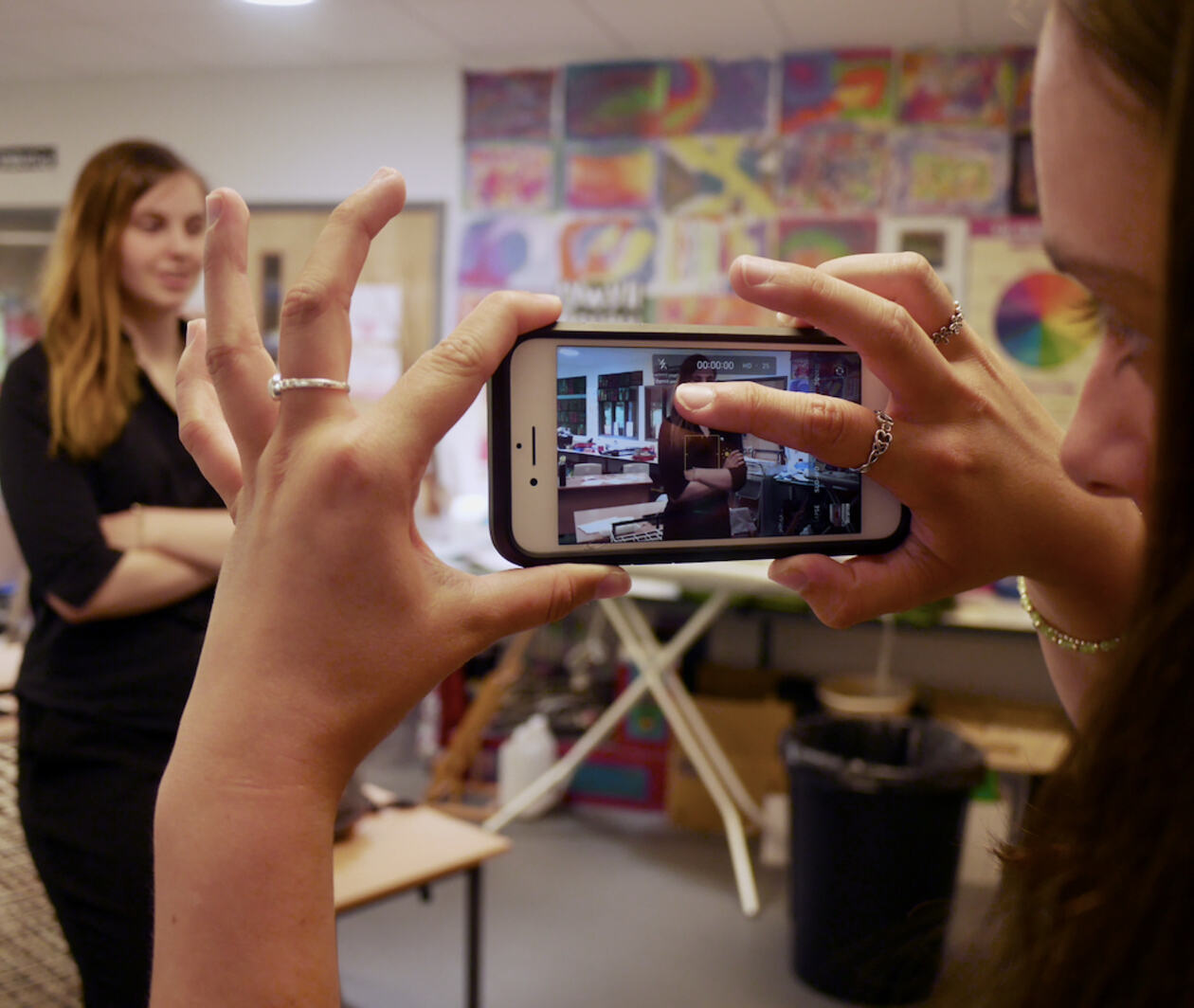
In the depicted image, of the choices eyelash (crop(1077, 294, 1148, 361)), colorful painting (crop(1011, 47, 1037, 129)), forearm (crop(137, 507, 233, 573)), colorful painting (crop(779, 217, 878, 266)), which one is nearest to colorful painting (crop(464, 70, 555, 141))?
colorful painting (crop(779, 217, 878, 266))

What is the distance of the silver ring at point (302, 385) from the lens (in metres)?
0.53

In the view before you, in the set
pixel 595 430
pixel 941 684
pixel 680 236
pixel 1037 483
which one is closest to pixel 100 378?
pixel 595 430

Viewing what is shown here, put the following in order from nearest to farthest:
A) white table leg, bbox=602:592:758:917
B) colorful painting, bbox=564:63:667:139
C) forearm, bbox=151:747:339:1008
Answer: forearm, bbox=151:747:339:1008
white table leg, bbox=602:592:758:917
colorful painting, bbox=564:63:667:139

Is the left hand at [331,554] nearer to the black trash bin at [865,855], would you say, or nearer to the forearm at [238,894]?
the forearm at [238,894]

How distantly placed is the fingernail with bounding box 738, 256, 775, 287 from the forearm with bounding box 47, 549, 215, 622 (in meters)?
1.06

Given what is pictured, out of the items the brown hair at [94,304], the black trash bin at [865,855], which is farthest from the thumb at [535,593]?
the black trash bin at [865,855]

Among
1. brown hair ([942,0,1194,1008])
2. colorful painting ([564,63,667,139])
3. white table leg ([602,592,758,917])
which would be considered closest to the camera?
brown hair ([942,0,1194,1008])

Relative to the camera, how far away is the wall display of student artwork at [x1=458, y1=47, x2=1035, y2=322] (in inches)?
130

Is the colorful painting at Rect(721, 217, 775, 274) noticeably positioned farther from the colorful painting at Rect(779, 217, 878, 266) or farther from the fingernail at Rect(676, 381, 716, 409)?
the fingernail at Rect(676, 381, 716, 409)

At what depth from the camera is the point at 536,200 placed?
148 inches

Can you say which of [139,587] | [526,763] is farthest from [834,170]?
Result: [139,587]

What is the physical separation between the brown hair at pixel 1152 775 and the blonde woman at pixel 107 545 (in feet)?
3.83

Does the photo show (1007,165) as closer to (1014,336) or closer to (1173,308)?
(1014,336)

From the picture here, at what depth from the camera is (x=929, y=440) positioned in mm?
645
